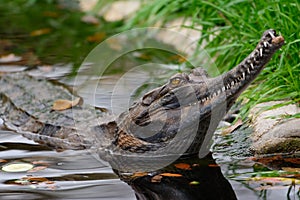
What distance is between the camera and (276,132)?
4848 mm

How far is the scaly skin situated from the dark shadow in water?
0.17 metres

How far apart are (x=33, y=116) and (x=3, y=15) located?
14.2 ft

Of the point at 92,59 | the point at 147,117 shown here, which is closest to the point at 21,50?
the point at 92,59

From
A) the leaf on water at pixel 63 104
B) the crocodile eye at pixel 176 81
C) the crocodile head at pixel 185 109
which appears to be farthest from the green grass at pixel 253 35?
the leaf on water at pixel 63 104

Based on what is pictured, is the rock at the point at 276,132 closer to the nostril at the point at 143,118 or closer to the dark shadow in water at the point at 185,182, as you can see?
the dark shadow in water at the point at 185,182

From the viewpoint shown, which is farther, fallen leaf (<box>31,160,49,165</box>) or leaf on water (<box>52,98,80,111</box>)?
leaf on water (<box>52,98,80,111</box>)

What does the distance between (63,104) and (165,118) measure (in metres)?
1.44

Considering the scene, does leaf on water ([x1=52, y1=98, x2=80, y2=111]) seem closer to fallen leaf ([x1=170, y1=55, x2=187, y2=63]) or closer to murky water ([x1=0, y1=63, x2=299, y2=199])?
murky water ([x1=0, y1=63, x2=299, y2=199])

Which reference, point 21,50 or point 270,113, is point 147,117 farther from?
point 21,50

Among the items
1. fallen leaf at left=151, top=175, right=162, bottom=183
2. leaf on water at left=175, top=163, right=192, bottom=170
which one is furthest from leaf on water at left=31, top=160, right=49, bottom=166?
leaf on water at left=175, top=163, right=192, bottom=170

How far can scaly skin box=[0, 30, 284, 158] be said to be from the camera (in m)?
4.44

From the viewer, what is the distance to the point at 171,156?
495 centimetres

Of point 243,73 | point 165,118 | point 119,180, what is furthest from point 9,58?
point 243,73

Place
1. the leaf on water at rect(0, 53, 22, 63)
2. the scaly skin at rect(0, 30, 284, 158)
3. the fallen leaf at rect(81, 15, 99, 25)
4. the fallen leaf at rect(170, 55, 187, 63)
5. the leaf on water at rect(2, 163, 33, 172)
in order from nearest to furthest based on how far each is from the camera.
A: the scaly skin at rect(0, 30, 284, 158) < the leaf on water at rect(2, 163, 33, 172) < the fallen leaf at rect(170, 55, 187, 63) < the leaf on water at rect(0, 53, 22, 63) < the fallen leaf at rect(81, 15, 99, 25)
